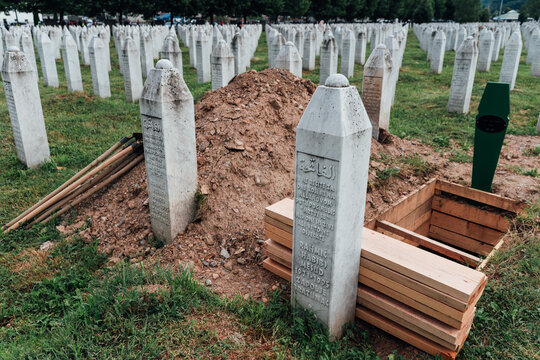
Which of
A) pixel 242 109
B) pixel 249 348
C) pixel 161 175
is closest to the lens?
pixel 249 348

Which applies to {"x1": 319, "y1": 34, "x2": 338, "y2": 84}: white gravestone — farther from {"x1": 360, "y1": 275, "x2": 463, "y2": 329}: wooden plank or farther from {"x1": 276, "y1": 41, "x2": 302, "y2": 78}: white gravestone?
{"x1": 360, "y1": 275, "x2": 463, "y2": 329}: wooden plank

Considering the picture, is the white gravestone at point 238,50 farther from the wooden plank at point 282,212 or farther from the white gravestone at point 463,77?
the wooden plank at point 282,212

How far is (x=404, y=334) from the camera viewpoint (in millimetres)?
3646

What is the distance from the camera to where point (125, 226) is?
5523 millimetres

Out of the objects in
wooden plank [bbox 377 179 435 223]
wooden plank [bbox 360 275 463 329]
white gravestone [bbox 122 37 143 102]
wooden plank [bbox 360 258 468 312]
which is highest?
white gravestone [bbox 122 37 143 102]

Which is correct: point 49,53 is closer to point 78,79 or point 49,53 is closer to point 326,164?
point 78,79

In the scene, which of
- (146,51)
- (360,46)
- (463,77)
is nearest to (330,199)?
(463,77)

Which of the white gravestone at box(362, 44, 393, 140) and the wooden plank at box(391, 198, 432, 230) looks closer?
the wooden plank at box(391, 198, 432, 230)

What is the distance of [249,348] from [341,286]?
3.18 feet

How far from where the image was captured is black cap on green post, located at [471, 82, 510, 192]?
5.94 meters

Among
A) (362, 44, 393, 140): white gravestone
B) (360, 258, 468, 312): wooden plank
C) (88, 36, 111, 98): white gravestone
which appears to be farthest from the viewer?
(88, 36, 111, 98): white gravestone

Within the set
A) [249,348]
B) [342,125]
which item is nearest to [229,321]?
[249,348]

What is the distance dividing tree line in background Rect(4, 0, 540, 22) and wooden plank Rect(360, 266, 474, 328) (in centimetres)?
3962

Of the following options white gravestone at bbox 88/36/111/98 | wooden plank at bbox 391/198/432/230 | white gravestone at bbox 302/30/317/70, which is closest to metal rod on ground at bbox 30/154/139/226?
wooden plank at bbox 391/198/432/230
